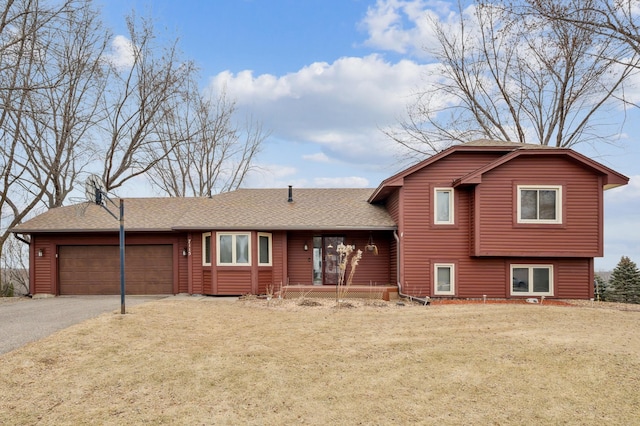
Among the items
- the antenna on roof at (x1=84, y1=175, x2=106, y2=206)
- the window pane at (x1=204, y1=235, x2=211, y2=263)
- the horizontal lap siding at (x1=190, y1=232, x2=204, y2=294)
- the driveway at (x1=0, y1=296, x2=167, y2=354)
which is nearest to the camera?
the driveway at (x1=0, y1=296, x2=167, y2=354)

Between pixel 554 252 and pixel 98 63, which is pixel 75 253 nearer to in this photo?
pixel 98 63

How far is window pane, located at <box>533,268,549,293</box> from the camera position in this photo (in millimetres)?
13555

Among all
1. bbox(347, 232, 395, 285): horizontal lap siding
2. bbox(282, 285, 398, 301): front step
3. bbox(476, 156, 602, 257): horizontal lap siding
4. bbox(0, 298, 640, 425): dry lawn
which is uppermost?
bbox(476, 156, 602, 257): horizontal lap siding

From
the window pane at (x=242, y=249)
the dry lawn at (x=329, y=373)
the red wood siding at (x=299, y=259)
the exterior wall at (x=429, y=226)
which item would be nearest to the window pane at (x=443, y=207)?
the exterior wall at (x=429, y=226)

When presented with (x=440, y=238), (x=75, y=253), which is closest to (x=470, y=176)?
(x=440, y=238)

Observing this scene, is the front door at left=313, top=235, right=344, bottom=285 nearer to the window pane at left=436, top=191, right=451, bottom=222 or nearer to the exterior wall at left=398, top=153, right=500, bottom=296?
the exterior wall at left=398, top=153, right=500, bottom=296

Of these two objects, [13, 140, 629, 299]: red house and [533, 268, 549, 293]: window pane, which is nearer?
[13, 140, 629, 299]: red house

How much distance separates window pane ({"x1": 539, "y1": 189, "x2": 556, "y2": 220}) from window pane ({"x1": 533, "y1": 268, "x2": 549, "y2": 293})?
1824 mm

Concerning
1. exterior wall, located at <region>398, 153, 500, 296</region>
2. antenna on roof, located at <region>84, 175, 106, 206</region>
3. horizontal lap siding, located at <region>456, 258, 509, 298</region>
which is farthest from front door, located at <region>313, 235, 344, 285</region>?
antenna on roof, located at <region>84, 175, 106, 206</region>

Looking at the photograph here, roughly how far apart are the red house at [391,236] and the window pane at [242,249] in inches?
1.3

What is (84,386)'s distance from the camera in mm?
5641

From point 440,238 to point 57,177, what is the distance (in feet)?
62.3

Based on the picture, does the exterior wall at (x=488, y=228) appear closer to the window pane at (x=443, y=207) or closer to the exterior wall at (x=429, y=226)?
the exterior wall at (x=429, y=226)

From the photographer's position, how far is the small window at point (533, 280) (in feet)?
44.4
